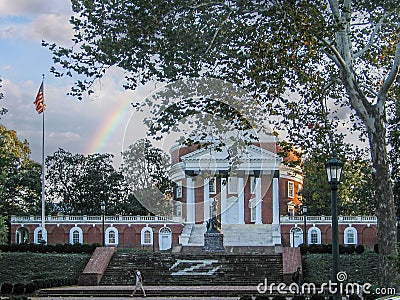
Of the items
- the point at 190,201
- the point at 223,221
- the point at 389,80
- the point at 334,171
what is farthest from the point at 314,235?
the point at 334,171

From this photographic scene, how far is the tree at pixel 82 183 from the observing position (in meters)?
72.3

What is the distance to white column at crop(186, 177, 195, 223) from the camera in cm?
6675

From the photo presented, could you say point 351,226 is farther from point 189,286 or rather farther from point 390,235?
point 390,235

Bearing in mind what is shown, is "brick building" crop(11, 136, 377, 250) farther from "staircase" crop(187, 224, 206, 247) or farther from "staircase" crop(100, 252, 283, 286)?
"staircase" crop(100, 252, 283, 286)

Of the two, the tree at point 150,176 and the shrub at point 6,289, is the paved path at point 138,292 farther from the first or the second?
the tree at point 150,176

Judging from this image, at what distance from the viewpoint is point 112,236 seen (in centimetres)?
6412

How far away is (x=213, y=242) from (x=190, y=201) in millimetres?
24859

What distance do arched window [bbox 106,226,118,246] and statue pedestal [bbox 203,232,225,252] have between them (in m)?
21.9

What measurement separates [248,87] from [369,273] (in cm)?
1704

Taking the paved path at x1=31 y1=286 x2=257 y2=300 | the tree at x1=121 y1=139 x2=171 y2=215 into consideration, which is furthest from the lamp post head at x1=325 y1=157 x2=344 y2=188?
the tree at x1=121 y1=139 x2=171 y2=215

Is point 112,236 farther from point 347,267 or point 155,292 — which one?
point 155,292

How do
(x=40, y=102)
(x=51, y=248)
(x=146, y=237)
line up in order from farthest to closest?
(x=146, y=237), (x=40, y=102), (x=51, y=248)

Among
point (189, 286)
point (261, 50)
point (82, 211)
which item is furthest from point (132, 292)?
point (82, 211)

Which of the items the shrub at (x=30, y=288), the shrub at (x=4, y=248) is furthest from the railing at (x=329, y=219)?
the shrub at (x=30, y=288)
